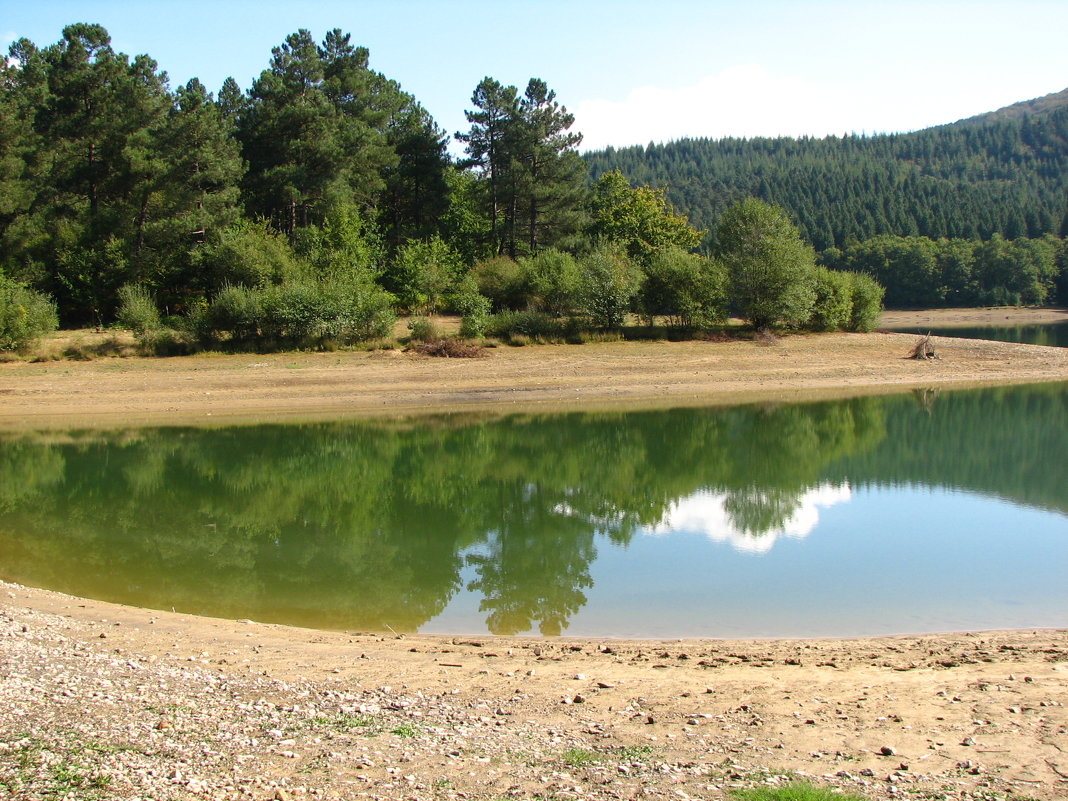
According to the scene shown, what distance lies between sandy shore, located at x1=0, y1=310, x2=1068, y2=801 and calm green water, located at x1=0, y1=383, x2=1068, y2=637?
1.22m

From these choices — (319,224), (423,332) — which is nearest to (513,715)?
(423,332)

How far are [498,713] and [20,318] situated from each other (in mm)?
33376

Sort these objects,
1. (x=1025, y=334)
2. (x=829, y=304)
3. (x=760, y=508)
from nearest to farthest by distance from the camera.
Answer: (x=760, y=508) → (x=829, y=304) → (x=1025, y=334)

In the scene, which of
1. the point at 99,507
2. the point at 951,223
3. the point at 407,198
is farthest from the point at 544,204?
the point at 951,223

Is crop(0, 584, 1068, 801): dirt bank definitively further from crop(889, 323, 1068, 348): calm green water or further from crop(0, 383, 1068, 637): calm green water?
crop(889, 323, 1068, 348): calm green water

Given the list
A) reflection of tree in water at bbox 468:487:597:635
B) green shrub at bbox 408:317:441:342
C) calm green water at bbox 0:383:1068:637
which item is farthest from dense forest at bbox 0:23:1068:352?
reflection of tree in water at bbox 468:487:597:635

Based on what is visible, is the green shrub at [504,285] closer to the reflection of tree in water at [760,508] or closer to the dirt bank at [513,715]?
the reflection of tree in water at [760,508]

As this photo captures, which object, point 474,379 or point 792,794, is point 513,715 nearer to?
point 792,794

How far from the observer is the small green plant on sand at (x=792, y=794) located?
503 centimetres

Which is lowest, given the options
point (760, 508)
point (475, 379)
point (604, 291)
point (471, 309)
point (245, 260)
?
point (760, 508)

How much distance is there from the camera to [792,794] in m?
5.08

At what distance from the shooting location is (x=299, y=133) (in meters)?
44.8

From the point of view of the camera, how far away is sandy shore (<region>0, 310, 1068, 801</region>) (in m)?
5.32

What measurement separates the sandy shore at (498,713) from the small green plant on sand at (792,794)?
155 mm
